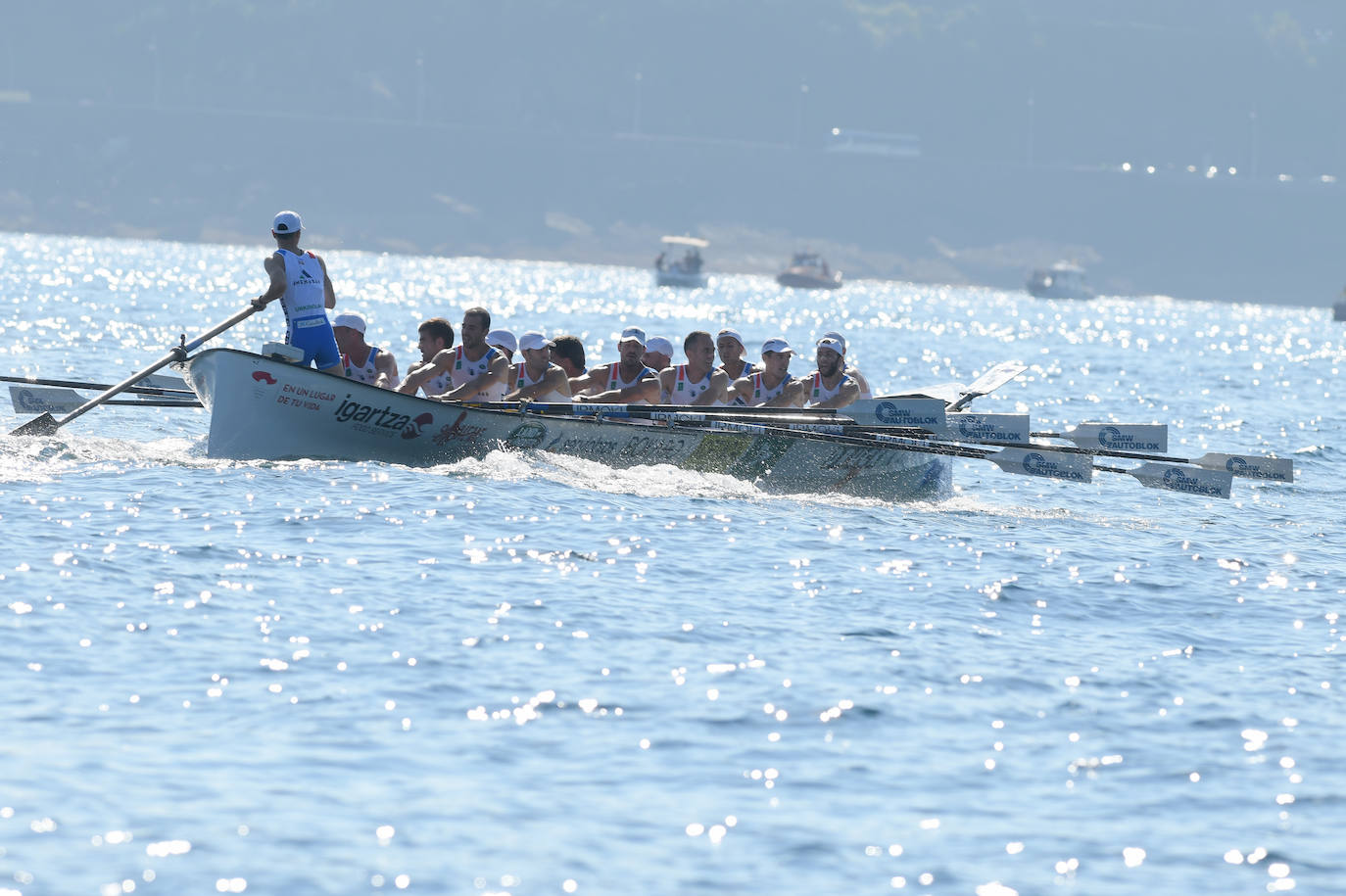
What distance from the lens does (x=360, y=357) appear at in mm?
17375

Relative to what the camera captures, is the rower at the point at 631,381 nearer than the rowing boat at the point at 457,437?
No

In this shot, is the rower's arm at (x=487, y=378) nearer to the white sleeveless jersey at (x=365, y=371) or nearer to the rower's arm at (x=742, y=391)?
the white sleeveless jersey at (x=365, y=371)

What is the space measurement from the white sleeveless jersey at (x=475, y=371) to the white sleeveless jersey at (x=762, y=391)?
250cm

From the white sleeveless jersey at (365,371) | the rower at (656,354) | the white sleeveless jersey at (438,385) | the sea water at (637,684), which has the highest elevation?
the rower at (656,354)

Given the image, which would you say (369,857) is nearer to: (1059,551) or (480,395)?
(1059,551)

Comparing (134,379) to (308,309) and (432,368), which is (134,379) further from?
(432,368)

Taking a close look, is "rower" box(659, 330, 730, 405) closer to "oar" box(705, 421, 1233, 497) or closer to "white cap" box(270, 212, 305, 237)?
"oar" box(705, 421, 1233, 497)

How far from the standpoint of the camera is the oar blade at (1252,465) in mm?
16812

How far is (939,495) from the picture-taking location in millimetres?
18719

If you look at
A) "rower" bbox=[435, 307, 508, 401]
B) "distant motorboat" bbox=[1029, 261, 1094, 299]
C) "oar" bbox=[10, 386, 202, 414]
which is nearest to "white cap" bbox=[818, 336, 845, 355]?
"rower" bbox=[435, 307, 508, 401]

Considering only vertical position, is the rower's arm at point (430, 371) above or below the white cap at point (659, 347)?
below

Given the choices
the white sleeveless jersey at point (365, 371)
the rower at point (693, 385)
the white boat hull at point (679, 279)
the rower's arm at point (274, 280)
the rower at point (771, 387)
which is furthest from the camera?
the white boat hull at point (679, 279)

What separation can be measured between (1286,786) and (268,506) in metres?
8.45

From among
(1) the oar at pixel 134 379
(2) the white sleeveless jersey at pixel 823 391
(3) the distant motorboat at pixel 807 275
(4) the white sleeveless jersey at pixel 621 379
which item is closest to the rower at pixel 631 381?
(4) the white sleeveless jersey at pixel 621 379
